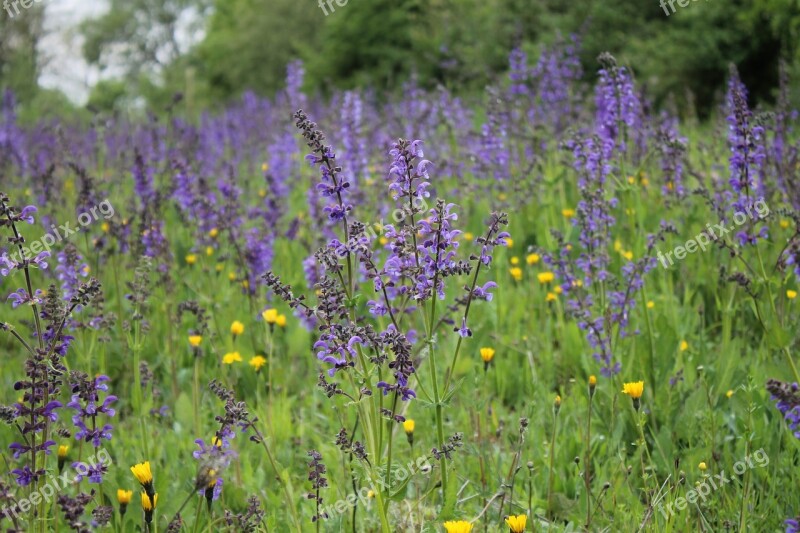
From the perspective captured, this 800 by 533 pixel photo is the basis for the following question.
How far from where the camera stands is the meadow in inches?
85.7

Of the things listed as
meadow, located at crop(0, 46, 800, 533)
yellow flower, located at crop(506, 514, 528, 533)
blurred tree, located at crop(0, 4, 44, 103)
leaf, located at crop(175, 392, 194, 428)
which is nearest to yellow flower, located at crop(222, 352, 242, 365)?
meadow, located at crop(0, 46, 800, 533)

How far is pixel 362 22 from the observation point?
16.5 meters
